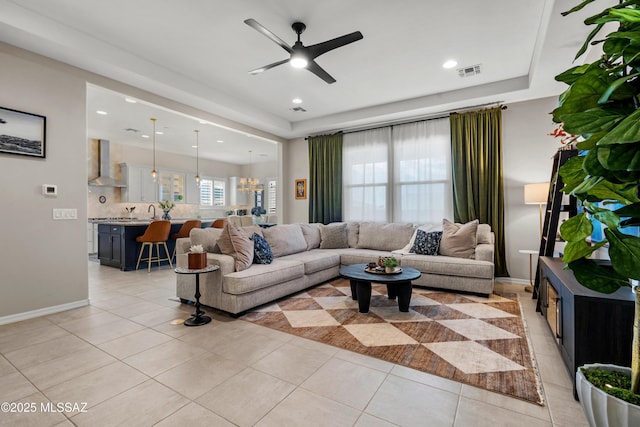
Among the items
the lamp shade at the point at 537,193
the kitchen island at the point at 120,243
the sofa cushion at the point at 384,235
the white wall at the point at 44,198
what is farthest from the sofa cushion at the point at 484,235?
the kitchen island at the point at 120,243

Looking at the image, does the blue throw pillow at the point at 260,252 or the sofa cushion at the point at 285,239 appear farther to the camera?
the sofa cushion at the point at 285,239

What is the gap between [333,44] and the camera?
2777mm

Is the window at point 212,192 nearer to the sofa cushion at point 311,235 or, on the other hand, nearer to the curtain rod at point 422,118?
the curtain rod at point 422,118

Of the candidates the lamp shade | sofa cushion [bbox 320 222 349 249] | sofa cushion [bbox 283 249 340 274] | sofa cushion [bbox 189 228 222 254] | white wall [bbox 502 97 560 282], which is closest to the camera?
sofa cushion [bbox 189 228 222 254]

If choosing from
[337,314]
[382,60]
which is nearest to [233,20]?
[382,60]

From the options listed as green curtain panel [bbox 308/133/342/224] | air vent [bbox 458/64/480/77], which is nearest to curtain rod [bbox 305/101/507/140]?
green curtain panel [bbox 308/133/342/224]

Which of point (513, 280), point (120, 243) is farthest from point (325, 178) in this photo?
point (120, 243)

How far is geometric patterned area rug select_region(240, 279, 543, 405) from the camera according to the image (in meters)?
2.07

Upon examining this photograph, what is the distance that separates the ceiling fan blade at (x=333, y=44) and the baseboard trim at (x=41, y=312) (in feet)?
12.4

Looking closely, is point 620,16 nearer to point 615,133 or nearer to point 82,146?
point 615,133

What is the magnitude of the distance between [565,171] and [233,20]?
305cm

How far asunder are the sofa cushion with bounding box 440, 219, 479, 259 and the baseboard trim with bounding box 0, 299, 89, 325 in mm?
4669

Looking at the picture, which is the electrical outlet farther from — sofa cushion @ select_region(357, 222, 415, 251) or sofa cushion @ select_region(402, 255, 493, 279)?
sofa cushion @ select_region(402, 255, 493, 279)

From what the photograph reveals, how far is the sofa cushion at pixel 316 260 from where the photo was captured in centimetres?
407
